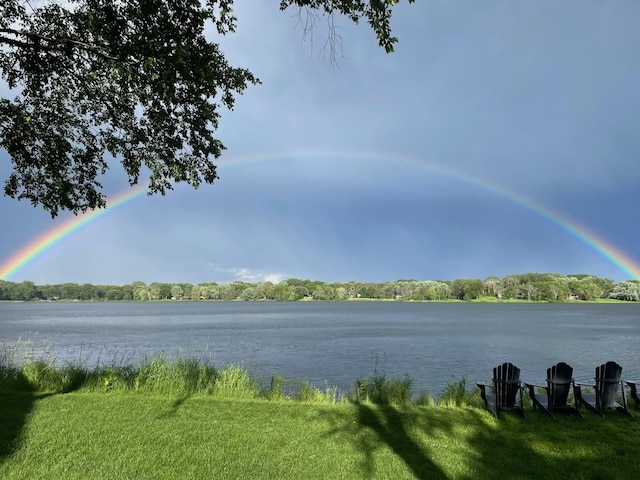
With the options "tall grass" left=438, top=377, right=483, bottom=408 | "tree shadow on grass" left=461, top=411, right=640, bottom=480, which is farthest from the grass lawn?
"tall grass" left=438, top=377, right=483, bottom=408

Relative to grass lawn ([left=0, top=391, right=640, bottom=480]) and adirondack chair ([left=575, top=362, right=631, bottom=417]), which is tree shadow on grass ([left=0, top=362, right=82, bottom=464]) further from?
adirondack chair ([left=575, top=362, right=631, bottom=417])

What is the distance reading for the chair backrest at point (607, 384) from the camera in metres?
8.34

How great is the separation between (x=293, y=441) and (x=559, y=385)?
5145mm

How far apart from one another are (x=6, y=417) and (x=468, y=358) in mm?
25167

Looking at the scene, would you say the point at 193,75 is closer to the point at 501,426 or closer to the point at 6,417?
the point at 6,417

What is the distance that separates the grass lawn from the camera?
5.46 metres

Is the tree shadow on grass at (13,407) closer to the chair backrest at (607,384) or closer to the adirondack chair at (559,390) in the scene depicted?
the adirondack chair at (559,390)

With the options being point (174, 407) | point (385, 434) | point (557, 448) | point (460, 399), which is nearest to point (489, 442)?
point (557, 448)

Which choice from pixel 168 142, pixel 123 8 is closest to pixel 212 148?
pixel 168 142

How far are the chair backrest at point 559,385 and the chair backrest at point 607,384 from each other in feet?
1.98

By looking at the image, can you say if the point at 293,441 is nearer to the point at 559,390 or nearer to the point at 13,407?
the point at 559,390

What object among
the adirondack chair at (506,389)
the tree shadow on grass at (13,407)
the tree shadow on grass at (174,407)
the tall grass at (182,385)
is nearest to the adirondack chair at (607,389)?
the adirondack chair at (506,389)

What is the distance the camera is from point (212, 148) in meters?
9.02

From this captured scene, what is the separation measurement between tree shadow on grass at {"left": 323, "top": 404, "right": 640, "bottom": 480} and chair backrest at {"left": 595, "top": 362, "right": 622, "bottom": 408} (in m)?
0.29
